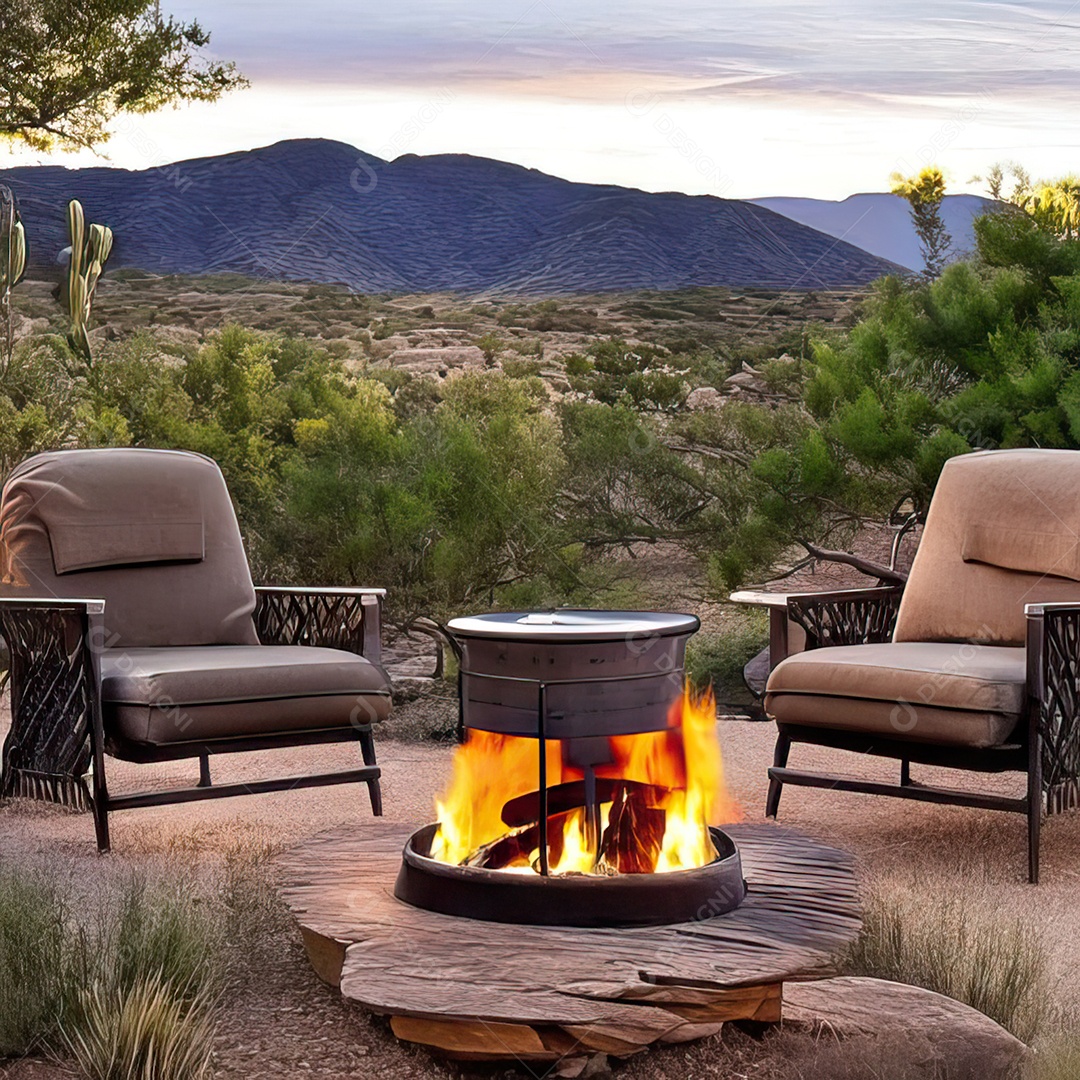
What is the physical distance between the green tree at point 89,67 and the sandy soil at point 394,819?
4.84m

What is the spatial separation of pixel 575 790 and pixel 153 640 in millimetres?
1580

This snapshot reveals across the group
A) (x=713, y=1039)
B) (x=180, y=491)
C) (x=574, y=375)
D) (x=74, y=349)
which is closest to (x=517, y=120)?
(x=574, y=375)

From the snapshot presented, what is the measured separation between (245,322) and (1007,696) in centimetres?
689

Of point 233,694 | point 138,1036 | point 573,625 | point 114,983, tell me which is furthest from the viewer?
point 233,694

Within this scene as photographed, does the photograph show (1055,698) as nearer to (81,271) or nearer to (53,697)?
(53,697)

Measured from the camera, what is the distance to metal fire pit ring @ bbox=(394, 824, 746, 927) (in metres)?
2.11

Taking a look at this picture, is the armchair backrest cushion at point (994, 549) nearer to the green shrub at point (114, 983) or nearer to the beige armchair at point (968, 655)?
the beige armchair at point (968, 655)

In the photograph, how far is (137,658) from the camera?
10.8 feet

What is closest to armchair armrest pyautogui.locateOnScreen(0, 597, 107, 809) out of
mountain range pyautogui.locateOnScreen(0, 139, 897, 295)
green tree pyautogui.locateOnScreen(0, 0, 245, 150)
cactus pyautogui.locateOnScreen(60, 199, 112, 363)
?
cactus pyautogui.locateOnScreen(60, 199, 112, 363)

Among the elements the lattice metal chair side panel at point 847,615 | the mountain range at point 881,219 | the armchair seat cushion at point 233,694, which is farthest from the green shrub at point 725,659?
the armchair seat cushion at point 233,694

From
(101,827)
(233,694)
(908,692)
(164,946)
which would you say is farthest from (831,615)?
(164,946)

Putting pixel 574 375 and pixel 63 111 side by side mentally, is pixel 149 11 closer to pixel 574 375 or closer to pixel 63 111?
pixel 63 111

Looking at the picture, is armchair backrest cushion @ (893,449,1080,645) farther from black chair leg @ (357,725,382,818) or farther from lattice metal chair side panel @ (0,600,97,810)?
lattice metal chair side panel @ (0,600,97,810)

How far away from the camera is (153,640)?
3559mm
